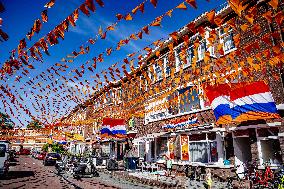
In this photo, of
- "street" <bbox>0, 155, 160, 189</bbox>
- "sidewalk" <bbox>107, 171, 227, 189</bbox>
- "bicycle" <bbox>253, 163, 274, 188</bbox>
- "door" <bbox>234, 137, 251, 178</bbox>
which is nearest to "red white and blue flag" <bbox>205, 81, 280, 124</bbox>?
"bicycle" <bbox>253, 163, 274, 188</bbox>

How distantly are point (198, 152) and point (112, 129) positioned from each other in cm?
831

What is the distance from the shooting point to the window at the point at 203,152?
16.6m

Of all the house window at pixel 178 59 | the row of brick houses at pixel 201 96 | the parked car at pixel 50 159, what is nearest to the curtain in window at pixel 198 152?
the row of brick houses at pixel 201 96

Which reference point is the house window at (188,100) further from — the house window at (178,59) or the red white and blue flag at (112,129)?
the red white and blue flag at (112,129)

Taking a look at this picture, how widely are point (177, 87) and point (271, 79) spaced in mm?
8105

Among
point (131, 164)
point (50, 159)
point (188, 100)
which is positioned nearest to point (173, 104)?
point (188, 100)

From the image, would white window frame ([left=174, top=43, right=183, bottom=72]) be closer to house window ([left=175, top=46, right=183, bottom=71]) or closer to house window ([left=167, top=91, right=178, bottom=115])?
house window ([left=175, top=46, right=183, bottom=71])

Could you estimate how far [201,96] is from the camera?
17.4 metres

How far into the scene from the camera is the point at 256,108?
11281 mm

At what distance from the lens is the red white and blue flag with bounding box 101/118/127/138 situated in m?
22.0

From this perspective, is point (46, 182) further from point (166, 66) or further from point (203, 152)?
point (166, 66)

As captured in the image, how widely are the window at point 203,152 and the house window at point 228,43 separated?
6477 millimetres

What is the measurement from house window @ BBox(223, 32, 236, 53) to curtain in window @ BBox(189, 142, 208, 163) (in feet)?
22.5

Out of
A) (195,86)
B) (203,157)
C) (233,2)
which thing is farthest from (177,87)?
(233,2)
